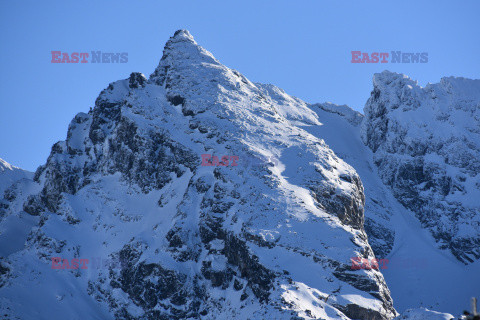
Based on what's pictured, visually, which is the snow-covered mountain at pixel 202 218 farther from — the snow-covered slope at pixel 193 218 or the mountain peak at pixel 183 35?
the mountain peak at pixel 183 35

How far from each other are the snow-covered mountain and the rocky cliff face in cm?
86

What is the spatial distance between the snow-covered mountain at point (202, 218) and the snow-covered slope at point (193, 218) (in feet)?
0.75

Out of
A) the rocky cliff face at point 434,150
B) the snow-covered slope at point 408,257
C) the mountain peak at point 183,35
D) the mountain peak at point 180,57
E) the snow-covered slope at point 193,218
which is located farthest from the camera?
the mountain peak at point 183,35


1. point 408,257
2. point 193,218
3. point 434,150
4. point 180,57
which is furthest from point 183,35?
point 408,257

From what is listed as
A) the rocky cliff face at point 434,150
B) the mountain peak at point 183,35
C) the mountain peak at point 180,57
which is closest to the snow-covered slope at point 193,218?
the mountain peak at point 180,57

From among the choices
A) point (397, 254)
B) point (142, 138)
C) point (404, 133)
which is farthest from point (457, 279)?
point (142, 138)

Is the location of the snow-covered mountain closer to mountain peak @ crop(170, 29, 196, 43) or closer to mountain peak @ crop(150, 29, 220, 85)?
mountain peak @ crop(150, 29, 220, 85)

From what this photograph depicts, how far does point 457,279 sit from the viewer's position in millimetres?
96312

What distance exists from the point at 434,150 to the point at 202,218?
60345mm

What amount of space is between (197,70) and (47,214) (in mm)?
39361

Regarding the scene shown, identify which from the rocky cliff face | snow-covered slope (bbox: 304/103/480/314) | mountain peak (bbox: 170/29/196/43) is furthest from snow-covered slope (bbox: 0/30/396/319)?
the rocky cliff face

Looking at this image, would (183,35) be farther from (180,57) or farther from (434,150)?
(434,150)

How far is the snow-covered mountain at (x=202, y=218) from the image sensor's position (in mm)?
70875

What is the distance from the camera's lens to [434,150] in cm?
11950
